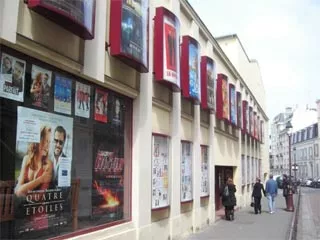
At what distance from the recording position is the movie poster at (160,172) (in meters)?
11.6

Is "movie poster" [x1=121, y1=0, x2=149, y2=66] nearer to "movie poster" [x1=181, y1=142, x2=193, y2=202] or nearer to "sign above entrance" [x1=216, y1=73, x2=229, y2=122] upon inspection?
Result: "movie poster" [x1=181, y1=142, x2=193, y2=202]

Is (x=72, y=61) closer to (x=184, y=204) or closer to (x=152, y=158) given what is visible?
(x=152, y=158)

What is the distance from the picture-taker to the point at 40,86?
743 cm

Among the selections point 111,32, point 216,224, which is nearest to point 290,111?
point 216,224

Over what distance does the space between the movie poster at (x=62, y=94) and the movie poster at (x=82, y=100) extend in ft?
0.84

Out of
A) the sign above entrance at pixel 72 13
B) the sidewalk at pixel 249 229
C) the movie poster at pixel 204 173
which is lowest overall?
the sidewalk at pixel 249 229

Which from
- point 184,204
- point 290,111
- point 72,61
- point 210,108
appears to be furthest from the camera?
point 290,111

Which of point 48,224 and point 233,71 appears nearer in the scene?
point 48,224

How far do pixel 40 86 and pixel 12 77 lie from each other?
0.71 metres

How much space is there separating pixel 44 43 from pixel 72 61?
0.87 metres

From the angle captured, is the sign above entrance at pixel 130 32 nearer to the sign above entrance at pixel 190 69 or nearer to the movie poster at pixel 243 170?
the sign above entrance at pixel 190 69

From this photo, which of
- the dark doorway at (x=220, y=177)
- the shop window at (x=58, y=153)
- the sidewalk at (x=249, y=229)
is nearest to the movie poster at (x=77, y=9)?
the shop window at (x=58, y=153)

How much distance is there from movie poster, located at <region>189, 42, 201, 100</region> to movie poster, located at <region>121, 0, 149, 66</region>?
154 inches

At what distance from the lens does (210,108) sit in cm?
1683
